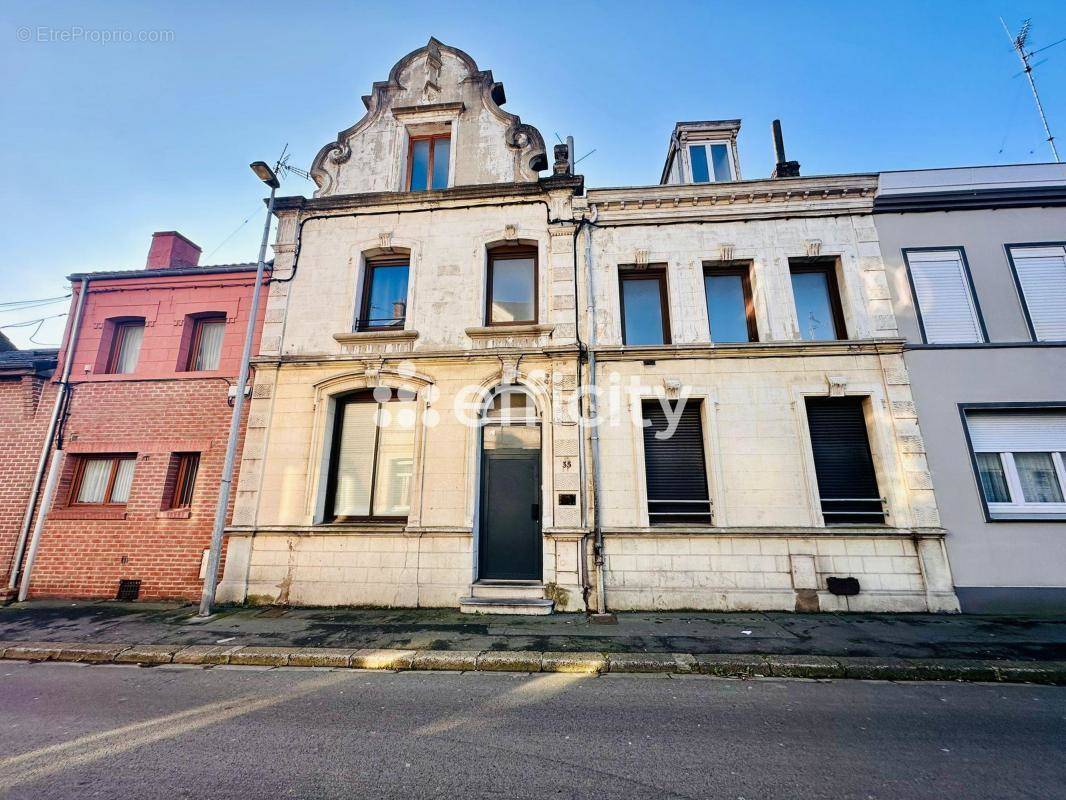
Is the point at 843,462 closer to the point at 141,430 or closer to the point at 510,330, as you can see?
the point at 510,330

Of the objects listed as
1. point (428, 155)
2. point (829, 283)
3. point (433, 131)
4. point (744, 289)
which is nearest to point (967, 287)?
point (829, 283)

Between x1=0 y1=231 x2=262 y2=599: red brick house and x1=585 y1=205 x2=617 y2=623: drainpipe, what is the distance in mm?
7278

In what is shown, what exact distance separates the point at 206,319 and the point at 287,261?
2.46 m

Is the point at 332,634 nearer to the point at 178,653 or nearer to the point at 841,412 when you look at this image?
the point at 178,653

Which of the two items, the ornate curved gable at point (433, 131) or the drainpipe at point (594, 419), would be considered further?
the ornate curved gable at point (433, 131)

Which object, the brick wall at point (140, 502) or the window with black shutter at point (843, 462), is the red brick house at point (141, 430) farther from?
the window with black shutter at point (843, 462)

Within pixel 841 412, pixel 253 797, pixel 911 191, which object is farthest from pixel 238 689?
pixel 911 191

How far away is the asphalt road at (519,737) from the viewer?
305 cm

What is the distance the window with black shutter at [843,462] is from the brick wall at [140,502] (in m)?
11.7

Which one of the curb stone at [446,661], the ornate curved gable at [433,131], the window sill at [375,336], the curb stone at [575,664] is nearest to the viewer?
the curb stone at [575,664]

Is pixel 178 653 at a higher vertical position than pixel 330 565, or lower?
lower

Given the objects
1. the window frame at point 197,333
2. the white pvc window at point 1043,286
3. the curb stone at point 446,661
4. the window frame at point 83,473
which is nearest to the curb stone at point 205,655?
the curb stone at point 446,661

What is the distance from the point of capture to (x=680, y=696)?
4.47 meters

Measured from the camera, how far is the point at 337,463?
8.61m
